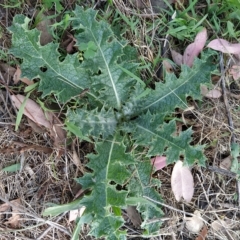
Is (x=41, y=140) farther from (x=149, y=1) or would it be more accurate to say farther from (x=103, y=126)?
(x=149, y=1)

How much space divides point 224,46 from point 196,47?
122mm

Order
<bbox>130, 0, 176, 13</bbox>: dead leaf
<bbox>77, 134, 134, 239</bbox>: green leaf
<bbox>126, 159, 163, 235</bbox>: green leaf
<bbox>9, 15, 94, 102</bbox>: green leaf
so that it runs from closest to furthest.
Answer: <bbox>77, 134, 134, 239</bbox>: green leaf
<bbox>9, 15, 94, 102</bbox>: green leaf
<bbox>126, 159, 163, 235</bbox>: green leaf
<bbox>130, 0, 176, 13</bbox>: dead leaf

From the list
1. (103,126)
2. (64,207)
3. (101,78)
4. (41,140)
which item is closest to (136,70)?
(101,78)

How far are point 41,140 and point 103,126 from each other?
30 cm

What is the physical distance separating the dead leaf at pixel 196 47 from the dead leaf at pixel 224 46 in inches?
1.6

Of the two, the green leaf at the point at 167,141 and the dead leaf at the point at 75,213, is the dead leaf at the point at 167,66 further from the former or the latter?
the dead leaf at the point at 75,213

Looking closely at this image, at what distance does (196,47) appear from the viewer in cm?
187

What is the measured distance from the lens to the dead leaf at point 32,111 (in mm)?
1816

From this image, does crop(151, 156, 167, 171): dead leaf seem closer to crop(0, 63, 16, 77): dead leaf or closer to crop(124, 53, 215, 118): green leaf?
crop(124, 53, 215, 118): green leaf

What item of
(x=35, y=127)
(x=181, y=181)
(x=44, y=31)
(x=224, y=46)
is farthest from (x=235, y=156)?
(x=44, y=31)

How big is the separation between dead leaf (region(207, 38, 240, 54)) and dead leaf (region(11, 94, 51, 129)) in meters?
0.79

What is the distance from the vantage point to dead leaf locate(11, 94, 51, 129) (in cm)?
182

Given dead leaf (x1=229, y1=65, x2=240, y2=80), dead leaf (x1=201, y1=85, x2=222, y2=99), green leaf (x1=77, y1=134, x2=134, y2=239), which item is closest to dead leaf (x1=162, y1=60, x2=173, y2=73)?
dead leaf (x1=201, y1=85, x2=222, y2=99)

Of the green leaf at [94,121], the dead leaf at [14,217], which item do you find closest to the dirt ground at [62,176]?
the dead leaf at [14,217]
